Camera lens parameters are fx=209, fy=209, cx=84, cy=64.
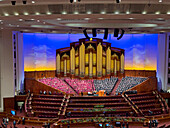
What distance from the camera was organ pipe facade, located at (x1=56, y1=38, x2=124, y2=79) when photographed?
54.3ft

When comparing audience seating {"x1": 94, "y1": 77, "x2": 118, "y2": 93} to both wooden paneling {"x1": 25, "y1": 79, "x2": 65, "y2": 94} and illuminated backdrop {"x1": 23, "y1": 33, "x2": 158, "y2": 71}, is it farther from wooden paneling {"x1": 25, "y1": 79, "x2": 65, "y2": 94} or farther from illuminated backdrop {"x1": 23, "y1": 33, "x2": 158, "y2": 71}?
wooden paneling {"x1": 25, "y1": 79, "x2": 65, "y2": 94}

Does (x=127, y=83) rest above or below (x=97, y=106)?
above

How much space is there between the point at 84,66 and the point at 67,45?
2633mm

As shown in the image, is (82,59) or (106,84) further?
(82,59)

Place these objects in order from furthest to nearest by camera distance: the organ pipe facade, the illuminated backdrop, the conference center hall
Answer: the illuminated backdrop < the organ pipe facade < the conference center hall

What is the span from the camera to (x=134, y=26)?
1241 cm

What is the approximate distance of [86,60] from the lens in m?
16.7

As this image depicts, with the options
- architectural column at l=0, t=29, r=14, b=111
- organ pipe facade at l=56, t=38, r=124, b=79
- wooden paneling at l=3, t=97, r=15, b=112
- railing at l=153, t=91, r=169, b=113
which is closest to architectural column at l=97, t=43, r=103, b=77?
organ pipe facade at l=56, t=38, r=124, b=79

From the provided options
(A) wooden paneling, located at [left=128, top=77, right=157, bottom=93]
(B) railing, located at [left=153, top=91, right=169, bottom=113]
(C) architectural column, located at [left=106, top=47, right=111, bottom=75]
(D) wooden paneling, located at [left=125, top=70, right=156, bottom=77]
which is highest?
(C) architectural column, located at [left=106, top=47, right=111, bottom=75]

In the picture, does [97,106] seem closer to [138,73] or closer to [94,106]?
[94,106]

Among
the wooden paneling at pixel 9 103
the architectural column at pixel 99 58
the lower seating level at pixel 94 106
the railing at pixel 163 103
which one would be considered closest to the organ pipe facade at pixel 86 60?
the architectural column at pixel 99 58

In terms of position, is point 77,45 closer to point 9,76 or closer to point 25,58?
point 25,58

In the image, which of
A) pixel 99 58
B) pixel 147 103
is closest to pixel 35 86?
pixel 99 58

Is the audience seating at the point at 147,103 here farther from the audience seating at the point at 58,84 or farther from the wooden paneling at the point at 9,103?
the wooden paneling at the point at 9,103
